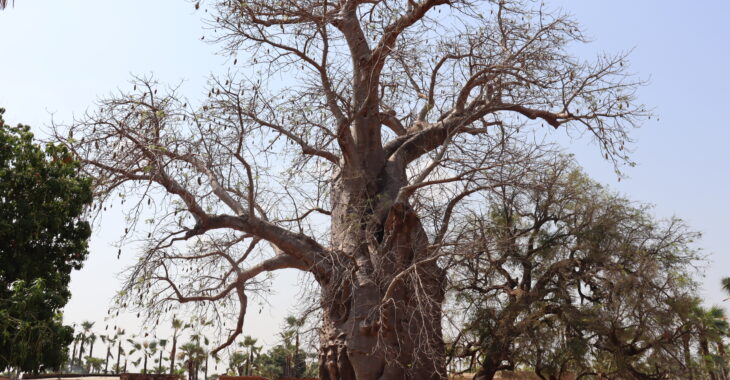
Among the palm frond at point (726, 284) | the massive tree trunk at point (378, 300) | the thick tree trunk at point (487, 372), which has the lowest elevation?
the thick tree trunk at point (487, 372)

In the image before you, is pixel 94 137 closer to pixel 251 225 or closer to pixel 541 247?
pixel 251 225

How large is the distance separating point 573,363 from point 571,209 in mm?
2611

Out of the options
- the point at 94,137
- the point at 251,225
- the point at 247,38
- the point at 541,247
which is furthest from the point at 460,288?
the point at 94,137

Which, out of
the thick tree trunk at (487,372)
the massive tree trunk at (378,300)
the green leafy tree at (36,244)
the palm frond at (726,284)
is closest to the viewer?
the green leafy tree at (36,244)

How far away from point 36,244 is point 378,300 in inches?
164

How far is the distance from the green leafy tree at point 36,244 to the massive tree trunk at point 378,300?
3.10 metres

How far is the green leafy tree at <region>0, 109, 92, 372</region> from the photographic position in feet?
24.4

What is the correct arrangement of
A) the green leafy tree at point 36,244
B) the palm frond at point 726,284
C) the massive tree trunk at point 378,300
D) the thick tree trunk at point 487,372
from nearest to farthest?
1. the green leafy tree at point 36,244
2. the massive tree trunk at point 378,300
3. the thick tree trunk at point 487,372
4. the palm frond at point 726,284

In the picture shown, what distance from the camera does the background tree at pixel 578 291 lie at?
400 inches

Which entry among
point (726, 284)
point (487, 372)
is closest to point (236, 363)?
point (487, 372)

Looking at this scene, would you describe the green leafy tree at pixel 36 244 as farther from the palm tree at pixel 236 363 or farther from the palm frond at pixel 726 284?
the palm frond at pixel 726 284

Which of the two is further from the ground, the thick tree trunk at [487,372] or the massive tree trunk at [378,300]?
the massive tree trunk at [378,300]

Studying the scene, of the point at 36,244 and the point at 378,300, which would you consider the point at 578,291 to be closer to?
the point at 378,300

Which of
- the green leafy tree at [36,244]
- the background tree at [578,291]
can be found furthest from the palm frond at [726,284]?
the green leafy tree at [36,244]
